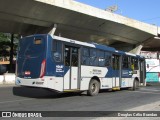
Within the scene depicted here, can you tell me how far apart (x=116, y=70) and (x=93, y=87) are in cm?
294

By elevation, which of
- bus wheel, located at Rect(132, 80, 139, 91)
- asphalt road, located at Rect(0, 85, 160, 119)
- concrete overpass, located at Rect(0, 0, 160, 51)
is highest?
concrete overpass, located at Rect(0, 0, 160, 51)

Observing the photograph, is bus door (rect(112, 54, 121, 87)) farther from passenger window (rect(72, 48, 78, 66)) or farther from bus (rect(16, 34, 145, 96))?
passenger window (rect(72, 48, 78, 66))

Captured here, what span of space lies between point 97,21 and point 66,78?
24.6 metres

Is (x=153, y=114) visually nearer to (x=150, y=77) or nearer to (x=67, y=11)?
(x=67, y=11)

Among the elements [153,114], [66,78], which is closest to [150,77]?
[66,78]

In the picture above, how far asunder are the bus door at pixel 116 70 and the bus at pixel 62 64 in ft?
1.47

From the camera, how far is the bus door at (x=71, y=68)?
15.6 m

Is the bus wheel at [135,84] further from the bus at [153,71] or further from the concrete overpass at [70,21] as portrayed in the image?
the bus at [153,71]

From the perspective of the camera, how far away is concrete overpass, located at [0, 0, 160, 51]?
3125 cm

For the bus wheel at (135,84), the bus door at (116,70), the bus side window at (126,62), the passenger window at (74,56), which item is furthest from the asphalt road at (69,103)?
the bus wheel at (135,84)

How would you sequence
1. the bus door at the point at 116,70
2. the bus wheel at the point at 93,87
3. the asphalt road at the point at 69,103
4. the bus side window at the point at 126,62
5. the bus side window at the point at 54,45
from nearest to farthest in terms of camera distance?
the asphalt road at the point at 69,103 → the bus side window at the point at 54,45 → the bus wheel at the point at 93,87 → the bus door at the point at 116,70 → the bus side window at the point at 126,62

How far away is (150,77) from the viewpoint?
3688 centimetres

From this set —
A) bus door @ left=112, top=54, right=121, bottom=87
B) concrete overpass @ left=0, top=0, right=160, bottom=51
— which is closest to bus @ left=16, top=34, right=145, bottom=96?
bus door @ left=112, top=54, right=121, bottom=87

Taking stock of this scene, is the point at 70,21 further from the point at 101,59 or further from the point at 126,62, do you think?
the point at 101,59
